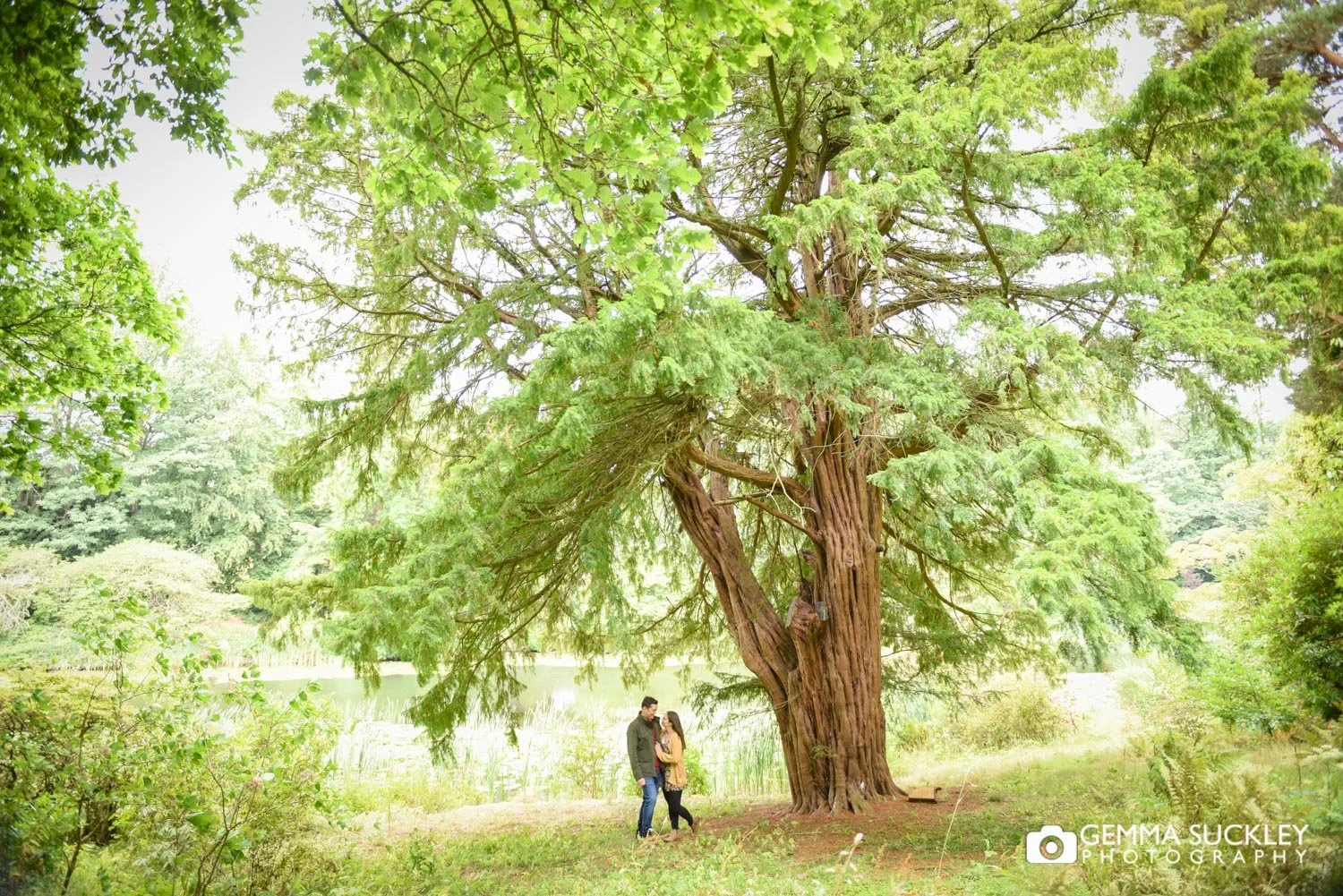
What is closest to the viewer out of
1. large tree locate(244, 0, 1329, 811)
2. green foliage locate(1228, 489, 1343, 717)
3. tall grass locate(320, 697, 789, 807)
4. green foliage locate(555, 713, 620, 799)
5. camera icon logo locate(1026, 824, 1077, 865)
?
large tree locate(244, 0, 1329, 811)

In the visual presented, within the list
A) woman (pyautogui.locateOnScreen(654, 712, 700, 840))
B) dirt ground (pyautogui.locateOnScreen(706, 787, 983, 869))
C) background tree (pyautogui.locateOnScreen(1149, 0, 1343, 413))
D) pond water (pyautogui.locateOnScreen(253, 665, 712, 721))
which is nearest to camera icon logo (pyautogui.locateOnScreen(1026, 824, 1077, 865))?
dirt ground (pyautogui.locateOnScreen(706, 787, 983, 869))

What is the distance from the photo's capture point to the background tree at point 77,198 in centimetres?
271

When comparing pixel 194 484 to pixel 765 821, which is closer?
pixel 194 484

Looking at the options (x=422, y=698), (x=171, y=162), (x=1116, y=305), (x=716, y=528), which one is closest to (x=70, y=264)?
(x=171, y=162)

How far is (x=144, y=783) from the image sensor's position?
3176 millimetres

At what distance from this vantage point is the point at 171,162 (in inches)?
135

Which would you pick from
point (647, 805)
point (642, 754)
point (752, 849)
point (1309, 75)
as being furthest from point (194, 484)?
point (1309, 75)

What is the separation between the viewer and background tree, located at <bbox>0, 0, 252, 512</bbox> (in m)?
2.71

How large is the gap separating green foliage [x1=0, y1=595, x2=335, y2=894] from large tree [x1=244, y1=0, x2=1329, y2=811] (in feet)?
3.15

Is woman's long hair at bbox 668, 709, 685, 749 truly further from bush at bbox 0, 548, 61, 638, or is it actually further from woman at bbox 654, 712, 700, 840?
bush at bbox 0, 548, 61, 638

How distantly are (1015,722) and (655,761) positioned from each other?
7.61 m

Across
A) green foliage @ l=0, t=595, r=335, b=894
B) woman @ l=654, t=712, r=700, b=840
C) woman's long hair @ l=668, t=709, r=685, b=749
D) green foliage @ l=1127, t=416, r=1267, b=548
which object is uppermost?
green foliage @ l=1127, t=416, r=1267, b=548

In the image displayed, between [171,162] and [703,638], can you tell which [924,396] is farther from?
[703,638]

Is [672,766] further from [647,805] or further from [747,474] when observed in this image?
[747,474]
